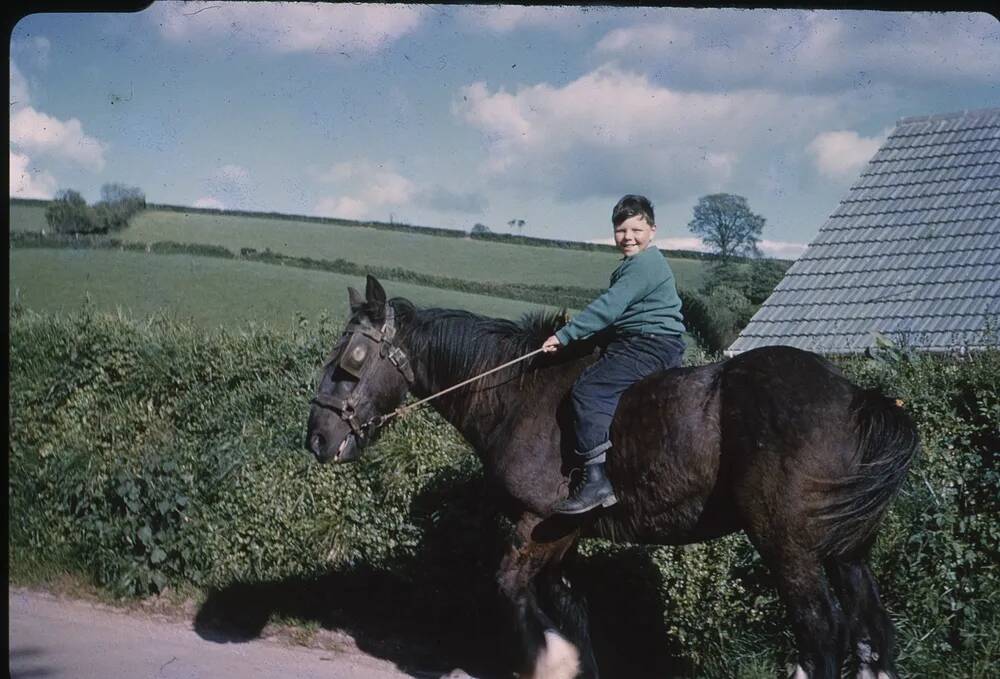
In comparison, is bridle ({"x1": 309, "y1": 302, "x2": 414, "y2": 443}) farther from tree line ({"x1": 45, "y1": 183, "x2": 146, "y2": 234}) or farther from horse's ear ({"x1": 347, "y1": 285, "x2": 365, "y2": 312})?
tree line ({"x1": 45, "y1": 183, "x2": 146, "y2": 234})

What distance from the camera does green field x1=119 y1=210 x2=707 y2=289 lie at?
715 inches

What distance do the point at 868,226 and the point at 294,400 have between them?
10843 mm

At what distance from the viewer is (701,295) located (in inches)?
655

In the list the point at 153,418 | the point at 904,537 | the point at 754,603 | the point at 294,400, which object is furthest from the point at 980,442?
the point at 153,418

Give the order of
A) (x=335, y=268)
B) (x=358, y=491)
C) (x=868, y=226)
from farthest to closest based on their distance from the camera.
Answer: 1. (x=335, y=268)
2. (x=868, y=226)
3. (x=358, y=491)

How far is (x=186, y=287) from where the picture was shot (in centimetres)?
1625

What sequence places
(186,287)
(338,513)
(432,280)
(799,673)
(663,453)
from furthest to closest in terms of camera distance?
(432,280) → (186,287) → (338,513) → (663,453) → (799,673)

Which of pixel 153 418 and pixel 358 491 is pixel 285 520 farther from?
pixel 153 418

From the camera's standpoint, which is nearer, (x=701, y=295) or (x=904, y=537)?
(x=904, y=537)

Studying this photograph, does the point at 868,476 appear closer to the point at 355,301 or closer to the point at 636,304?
the point at 636,304

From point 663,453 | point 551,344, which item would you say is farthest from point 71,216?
point 663,453

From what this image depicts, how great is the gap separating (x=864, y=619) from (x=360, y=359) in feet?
11.4

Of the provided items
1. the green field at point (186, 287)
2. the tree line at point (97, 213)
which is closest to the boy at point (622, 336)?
the green field at point (186, 287)

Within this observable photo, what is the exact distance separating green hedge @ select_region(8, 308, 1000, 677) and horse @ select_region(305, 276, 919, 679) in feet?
3.39
